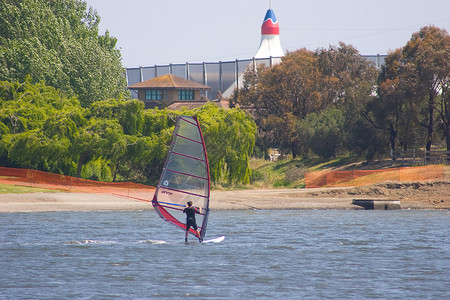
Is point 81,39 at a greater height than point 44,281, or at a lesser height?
greater

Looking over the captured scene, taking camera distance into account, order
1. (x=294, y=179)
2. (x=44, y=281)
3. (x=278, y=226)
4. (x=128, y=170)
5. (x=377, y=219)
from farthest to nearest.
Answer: (x=294, y=179), (x=128, y=170), (x=377, y=219), (x=278, y=226), (x=44, y=281)

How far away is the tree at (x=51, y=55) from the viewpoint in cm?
5241

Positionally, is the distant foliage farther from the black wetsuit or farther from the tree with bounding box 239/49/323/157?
the black wetsuit

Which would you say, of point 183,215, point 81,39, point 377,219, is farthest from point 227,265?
point 81,39

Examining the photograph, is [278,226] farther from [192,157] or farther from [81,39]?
[81,39]

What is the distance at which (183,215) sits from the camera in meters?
23.2

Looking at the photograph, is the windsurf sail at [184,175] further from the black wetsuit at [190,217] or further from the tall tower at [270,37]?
the tall tower at [270,37]

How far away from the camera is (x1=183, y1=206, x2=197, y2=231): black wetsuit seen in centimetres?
2252

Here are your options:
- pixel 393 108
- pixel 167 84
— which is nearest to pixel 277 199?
pixel 393 108

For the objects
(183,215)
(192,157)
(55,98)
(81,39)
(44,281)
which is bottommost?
(44,281)

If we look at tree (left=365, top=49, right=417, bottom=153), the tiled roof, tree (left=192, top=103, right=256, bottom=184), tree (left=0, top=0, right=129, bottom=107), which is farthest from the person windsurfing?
the tiled roof

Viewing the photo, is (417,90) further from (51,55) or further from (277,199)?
(51,55)

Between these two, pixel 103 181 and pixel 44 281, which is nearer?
pixel 44 281

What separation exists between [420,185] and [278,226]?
14.5m
